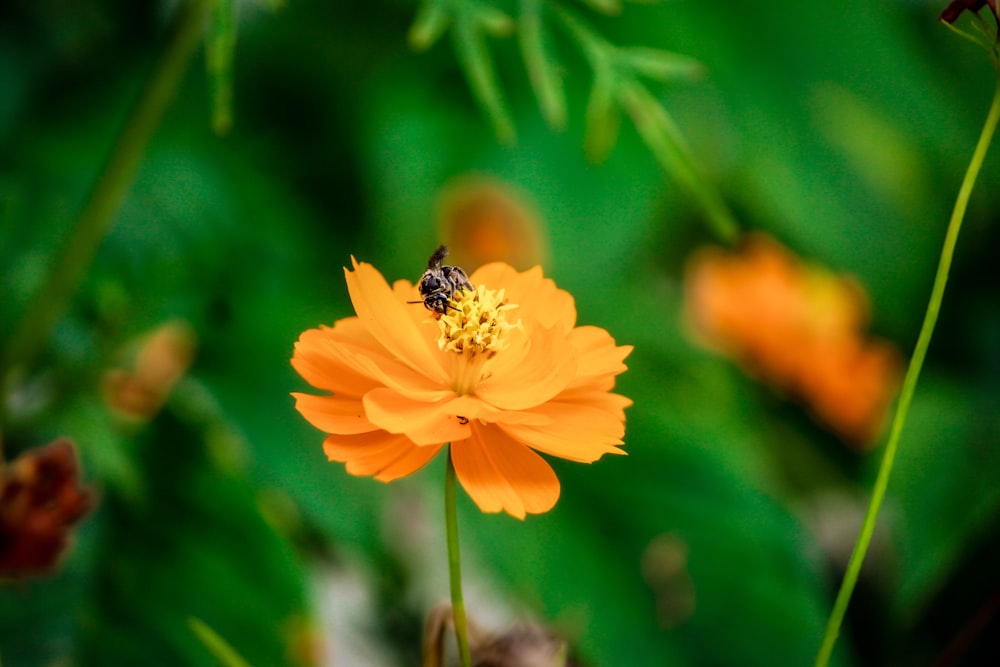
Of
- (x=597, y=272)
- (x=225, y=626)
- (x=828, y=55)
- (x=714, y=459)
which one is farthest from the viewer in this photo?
(x=828, y=55)

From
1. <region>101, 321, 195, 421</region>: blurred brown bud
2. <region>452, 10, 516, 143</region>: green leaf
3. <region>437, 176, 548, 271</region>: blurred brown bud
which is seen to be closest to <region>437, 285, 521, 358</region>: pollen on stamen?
<region>452, 10, 516, 143</region>: green leaf

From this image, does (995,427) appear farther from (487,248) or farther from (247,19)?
(247,19)

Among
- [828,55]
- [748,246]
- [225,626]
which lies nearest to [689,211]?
[748,246]

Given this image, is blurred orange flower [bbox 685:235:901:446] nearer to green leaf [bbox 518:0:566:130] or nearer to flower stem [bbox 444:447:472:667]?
green leaf [bbox 518:0:566:130]

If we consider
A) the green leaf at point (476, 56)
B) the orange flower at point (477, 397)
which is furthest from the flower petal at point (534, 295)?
the green leaf at point (476, 56)

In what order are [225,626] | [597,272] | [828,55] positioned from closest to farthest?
[225,626] < [597,272] < [828,55]
